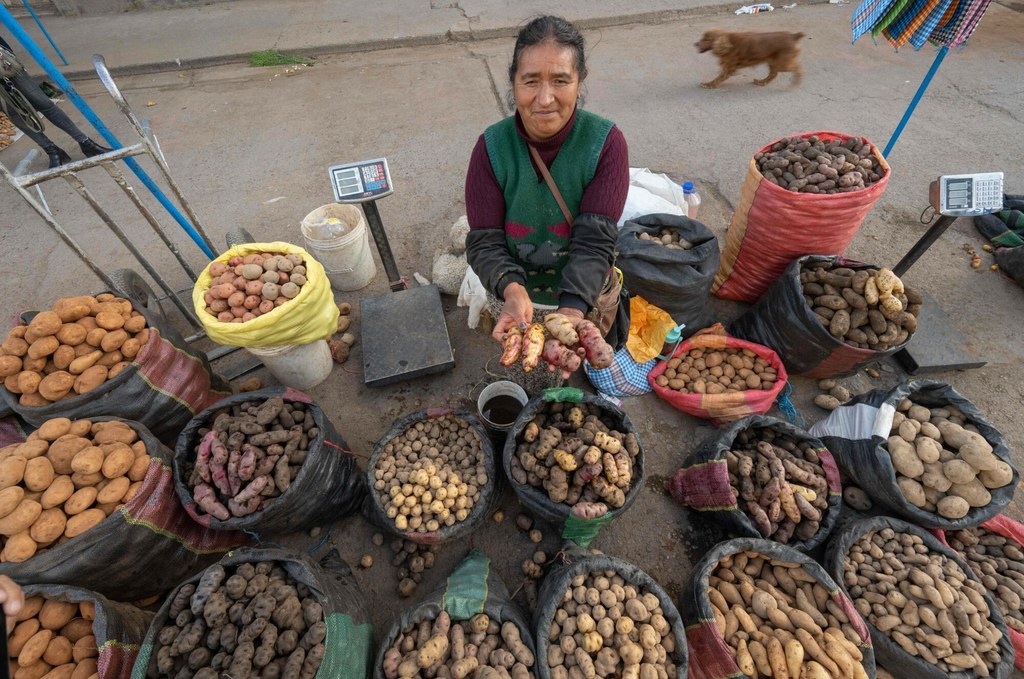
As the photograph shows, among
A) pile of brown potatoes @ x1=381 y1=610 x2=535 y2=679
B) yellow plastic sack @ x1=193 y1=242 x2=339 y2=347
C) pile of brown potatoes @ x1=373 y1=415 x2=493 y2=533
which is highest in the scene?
yellow plastic sack @ x1=193 y1=242 x2=339 y2=347

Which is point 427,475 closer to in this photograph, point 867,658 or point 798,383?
point 867,658

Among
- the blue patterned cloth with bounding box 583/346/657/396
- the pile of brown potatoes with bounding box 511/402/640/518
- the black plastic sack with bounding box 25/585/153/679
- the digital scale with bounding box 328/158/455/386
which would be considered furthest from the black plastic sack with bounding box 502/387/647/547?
the black plastic sack with bounding box 25/585/153/679

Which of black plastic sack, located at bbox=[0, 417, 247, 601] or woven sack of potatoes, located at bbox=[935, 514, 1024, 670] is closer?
black plastic sack, located at bbox=[0, 417, 247, 601]

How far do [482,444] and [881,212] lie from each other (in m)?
4.63

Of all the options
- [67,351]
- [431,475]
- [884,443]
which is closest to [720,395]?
[884,443]

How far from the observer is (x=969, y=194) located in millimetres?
2648

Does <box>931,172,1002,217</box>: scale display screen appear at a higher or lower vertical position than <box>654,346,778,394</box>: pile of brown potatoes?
higher

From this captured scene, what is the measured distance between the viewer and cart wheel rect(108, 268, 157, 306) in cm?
311

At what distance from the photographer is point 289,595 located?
1.87 metres

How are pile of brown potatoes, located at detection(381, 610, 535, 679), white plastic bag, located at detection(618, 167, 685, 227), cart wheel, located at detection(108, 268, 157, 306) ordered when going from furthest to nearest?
1. white plastic bag, located at detection(618, 167, 685, 227)
2. cart wheel, located at detection(108, 268, 157, 306)
3. pile of brown potatoes, located at detection(381, 610, 535, 679)

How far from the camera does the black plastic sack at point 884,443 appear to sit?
223 centimetres

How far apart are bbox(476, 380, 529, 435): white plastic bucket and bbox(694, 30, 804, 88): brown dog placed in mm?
5626

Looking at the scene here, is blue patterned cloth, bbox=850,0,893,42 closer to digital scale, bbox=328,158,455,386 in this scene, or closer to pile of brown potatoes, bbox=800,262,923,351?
pile of brown potatoes, bbox=800,262,923,351

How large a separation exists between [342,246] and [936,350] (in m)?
4.51
